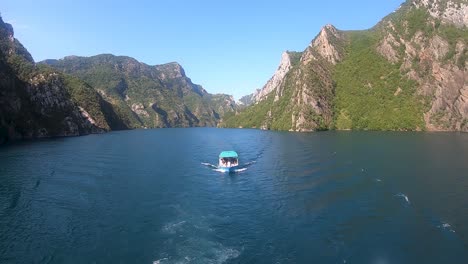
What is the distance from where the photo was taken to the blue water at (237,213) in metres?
38.6

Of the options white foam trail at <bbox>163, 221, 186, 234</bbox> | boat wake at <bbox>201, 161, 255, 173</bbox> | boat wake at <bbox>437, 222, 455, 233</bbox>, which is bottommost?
white foam trail at <bbox>163, 221, 186, 234</bbox>

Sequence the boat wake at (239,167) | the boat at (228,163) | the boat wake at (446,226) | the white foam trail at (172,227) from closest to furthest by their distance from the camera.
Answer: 1. the boat wake at (446,226)
2. the white foam trail at (172,227)
3. the boat at (228,163)
4. the boat wake at (239,167)

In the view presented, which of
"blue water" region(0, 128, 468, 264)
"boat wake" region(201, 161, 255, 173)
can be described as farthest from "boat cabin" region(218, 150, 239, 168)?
"blue water" region(0, 128, 468, 264)

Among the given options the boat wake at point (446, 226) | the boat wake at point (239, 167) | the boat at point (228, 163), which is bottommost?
the boat wake at point (446, 226)

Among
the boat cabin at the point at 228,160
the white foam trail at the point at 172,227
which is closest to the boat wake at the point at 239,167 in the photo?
the boat cabin at the point at 228,160

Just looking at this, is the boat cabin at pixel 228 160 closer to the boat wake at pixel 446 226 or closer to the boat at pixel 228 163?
the boat at pixel 228 163

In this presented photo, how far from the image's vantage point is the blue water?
127 ft

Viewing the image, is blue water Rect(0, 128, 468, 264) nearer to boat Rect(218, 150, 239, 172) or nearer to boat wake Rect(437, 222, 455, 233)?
boat wake Rect(437, 222, 455, 233)

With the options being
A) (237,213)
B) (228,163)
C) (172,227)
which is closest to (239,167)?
(228,163)

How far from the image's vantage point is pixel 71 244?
40.9 m

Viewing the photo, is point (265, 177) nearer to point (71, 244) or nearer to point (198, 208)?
point (198, 208)

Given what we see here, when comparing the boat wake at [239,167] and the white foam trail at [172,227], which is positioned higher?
the boat wake at [239,167]

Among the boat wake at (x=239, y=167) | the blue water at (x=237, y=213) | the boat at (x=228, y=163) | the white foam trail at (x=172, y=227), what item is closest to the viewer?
the blue water at (x=237, y=213)

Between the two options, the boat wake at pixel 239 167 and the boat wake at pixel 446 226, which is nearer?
the boat wake at pixel 446 226
